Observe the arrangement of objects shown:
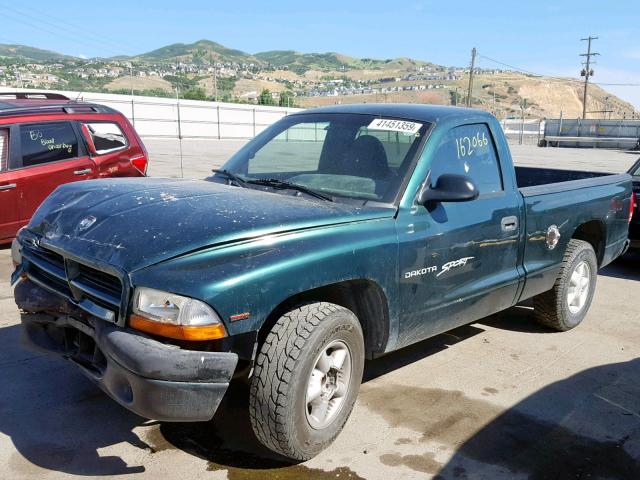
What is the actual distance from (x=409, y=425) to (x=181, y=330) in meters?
1.69

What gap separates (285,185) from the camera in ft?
13.1

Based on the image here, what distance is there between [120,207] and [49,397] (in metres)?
1.45

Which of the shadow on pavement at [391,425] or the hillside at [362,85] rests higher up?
the hillside at [362,85]

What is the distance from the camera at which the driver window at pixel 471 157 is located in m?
4.11

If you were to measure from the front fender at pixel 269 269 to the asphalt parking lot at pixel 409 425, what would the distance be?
89 cm

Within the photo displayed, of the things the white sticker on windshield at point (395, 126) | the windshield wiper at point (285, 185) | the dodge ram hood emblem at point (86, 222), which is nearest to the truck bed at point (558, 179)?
the white sticker on windshield at point (395, 126)

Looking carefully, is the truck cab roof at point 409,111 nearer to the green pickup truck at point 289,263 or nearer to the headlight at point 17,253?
the green pickup truck at point 289,263

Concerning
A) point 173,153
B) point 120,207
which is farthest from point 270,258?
point 173,153

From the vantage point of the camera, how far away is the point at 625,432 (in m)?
3.82

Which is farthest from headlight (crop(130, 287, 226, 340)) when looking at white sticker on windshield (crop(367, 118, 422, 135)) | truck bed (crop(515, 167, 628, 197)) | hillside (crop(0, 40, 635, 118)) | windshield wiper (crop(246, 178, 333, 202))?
hillside (crop(0, 40, 635, 118))

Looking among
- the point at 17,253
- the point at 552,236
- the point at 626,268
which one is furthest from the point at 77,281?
the point at 626,268

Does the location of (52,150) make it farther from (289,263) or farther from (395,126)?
(289,263)

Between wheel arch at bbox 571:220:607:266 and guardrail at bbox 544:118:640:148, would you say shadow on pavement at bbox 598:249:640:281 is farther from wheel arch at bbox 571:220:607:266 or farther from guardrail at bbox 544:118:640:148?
guardrail at bbox 544:118:640:148

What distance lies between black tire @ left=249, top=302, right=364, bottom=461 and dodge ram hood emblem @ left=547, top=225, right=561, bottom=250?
248 cm
